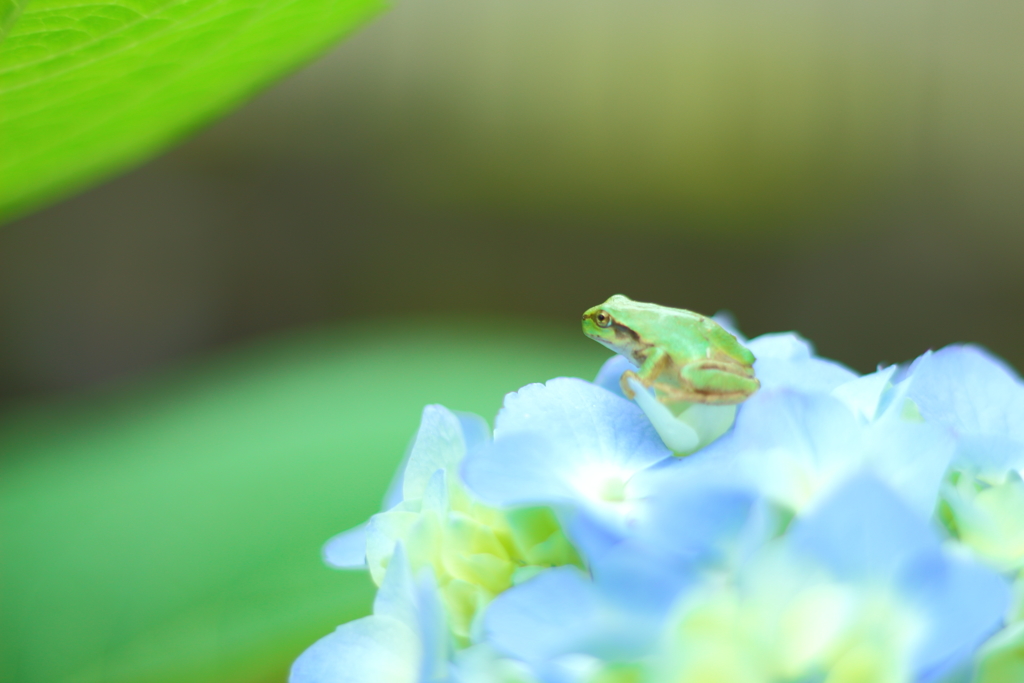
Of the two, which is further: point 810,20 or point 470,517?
point 810,20

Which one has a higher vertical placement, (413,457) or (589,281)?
(589,281)

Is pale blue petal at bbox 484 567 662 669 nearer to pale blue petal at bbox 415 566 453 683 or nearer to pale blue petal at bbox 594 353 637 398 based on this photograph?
pale blue petal at bbox 415 566 453 683

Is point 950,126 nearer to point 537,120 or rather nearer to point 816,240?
point 816,240

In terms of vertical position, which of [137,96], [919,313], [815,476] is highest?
[919,313]

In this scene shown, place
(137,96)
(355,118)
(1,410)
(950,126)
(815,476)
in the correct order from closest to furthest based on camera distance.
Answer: (815,476)
(137,96)
(1,410)
(355,118)
(950,126)

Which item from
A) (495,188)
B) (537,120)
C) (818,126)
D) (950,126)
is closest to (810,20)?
(818,126)

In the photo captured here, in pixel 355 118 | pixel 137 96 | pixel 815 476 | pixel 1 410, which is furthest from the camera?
pixel 355 118

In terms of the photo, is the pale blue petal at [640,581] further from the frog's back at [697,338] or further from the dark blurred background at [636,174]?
the dark blurred background at [636,174]

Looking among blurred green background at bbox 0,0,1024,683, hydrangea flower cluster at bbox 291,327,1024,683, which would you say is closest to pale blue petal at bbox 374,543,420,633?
hydrangea flower cluster at bbox 291,327,1024,683
